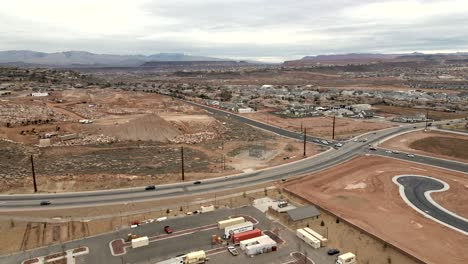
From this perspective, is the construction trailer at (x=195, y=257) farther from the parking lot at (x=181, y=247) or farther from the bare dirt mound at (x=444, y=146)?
the bare dirt mound at (x=444, y=146)

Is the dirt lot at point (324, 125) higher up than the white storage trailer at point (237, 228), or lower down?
higher up

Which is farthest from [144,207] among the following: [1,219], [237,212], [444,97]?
[444,97]

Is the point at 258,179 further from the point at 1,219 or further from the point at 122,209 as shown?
the point at 1,219

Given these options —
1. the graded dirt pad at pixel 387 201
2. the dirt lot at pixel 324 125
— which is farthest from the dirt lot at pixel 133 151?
the graded dirt pad at pixel 387 201

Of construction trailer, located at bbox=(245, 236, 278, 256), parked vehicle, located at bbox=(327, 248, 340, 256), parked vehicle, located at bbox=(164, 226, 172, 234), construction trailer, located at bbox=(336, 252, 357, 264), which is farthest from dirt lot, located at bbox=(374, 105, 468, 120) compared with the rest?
parked vehicle, located at bbox=(164, 226, 172, 234)

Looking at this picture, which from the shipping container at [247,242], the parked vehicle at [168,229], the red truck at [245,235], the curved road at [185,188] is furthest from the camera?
the curved road at [185,188]

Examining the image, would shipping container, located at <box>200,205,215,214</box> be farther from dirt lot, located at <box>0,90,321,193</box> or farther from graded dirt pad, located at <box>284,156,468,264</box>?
graded dirt pad, located at <box>284,156,468,264</box>
